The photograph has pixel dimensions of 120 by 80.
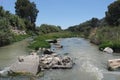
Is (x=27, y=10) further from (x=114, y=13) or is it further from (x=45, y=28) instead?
(x=114, y=13)

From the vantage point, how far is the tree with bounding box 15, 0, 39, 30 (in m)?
97.7

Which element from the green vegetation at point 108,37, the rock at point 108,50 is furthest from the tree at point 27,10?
the rock at point 108,50

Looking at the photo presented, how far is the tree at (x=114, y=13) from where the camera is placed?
60.8 meters

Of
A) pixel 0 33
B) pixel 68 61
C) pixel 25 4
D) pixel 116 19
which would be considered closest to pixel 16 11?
pixel 25 4

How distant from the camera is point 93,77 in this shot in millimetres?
20172

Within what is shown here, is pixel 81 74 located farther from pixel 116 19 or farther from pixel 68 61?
pixel 116 19

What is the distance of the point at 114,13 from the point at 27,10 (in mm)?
44343

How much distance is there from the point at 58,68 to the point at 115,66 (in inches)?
184

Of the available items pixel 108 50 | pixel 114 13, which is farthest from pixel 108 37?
pixel 114 13

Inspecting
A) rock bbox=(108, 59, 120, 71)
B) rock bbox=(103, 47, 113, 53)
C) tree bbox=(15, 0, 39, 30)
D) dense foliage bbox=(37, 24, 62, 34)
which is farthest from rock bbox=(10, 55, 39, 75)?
dense foliage bbox=(37, 24, 62, 34)

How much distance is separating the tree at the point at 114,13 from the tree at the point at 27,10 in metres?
41.2

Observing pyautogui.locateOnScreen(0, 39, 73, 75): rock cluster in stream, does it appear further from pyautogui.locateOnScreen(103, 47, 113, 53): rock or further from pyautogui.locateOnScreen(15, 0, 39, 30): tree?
pyautogui.locateOnScreen(15, 0, 39, 30): tree

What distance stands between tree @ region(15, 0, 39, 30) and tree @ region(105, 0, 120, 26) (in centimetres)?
4120

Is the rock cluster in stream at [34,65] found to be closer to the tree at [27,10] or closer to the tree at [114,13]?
the tree at [114,13]
